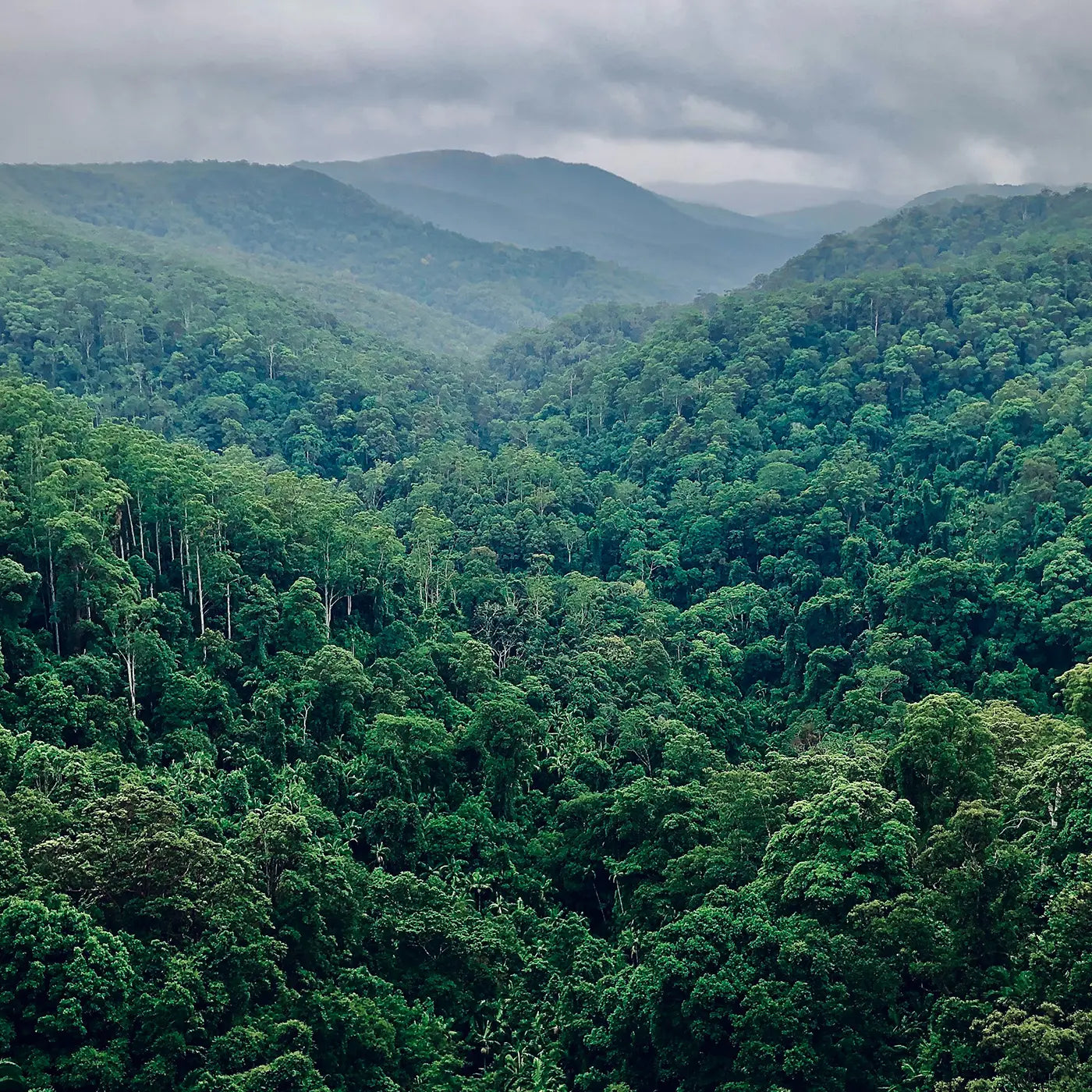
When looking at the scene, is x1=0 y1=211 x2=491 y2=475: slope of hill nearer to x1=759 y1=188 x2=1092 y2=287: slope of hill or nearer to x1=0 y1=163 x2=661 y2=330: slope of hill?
x1=759 y1=188 x2=1092 y2=287: slope of hill

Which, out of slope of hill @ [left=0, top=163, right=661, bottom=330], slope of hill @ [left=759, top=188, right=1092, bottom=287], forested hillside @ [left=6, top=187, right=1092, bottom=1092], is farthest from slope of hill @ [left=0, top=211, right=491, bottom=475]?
slope of hill @ [left=0, top=163, right=661, bottom=330]

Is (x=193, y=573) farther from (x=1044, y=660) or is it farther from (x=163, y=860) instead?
(x=1044, y=660)

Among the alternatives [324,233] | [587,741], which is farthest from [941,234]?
[324,233]

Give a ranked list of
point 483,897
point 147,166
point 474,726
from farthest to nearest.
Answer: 1. point 147,166
2. point 474,726
3. point 483,897

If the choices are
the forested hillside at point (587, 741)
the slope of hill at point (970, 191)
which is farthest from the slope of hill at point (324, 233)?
the forested hillside at point (587, 741)

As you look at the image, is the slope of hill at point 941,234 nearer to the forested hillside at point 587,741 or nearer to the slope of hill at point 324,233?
the forested hillside at point 587,741

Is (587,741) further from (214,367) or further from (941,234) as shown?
Answer: (941,234)

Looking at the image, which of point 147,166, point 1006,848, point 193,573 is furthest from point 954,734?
point 147,166
